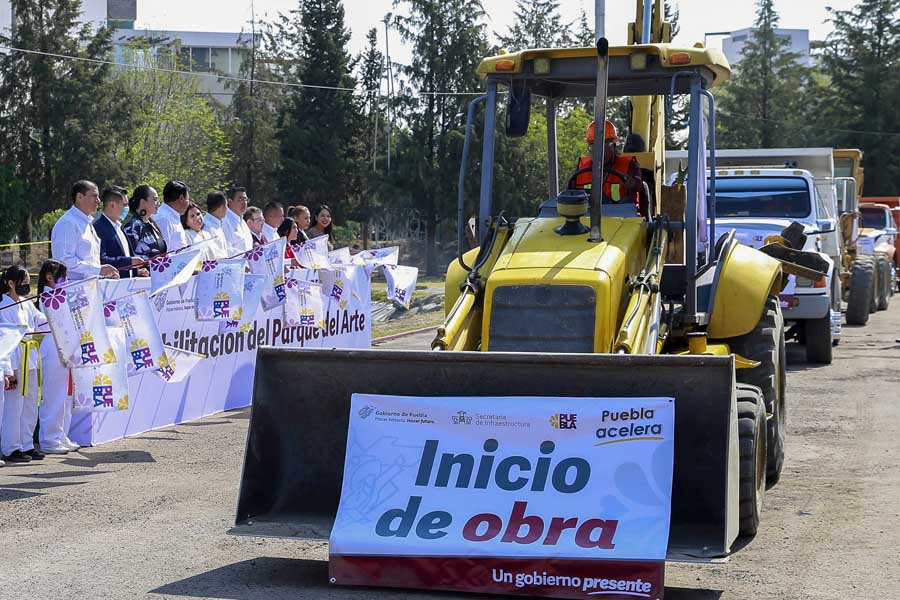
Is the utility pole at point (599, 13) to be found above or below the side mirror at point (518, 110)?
above

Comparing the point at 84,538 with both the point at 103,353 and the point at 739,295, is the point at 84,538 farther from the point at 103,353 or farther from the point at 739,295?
the point at 739,295

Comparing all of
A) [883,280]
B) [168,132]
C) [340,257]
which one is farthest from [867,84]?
[340,257]

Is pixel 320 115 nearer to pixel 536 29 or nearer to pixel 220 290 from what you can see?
pixel 536 29

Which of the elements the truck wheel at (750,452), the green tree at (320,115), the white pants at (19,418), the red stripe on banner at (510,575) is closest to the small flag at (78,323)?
the white pants at (19,418)

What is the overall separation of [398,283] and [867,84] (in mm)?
59101

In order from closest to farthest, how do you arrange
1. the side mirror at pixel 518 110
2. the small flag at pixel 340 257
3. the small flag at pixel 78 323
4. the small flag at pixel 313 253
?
the side mirror at pixel 518 110 → the small flag at pixel 78 323 → the small flag at pixel 313 253 → the small flag at pixel 340 257

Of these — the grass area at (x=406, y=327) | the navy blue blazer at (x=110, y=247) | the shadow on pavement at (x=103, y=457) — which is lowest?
the grass area at (x=406, y=327)

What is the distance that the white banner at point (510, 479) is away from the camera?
5.61 metres

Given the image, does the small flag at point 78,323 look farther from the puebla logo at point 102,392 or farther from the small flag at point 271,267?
A: the small flag at point 271,267

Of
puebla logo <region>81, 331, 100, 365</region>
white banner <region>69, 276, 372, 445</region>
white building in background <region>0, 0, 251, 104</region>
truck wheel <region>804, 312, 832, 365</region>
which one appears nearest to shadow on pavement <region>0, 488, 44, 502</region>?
puebla logo <region>81, 331, 100, 365</region>

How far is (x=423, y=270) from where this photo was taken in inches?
2242

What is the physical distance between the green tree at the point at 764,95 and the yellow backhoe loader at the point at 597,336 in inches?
2591

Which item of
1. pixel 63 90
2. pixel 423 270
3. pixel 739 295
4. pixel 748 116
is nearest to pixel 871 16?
pixel 748 116

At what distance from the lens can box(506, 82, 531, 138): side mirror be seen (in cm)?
772
